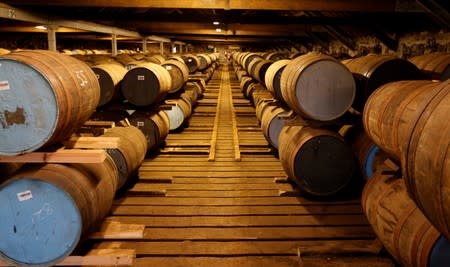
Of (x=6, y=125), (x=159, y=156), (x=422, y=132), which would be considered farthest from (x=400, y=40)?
(x=6, y=125)

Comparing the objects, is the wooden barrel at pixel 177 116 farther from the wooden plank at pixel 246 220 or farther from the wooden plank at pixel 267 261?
the wooden plank at pixel 267 261

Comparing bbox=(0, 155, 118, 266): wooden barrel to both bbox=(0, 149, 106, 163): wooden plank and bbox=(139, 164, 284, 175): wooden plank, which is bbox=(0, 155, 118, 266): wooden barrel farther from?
bbox=(139, 164, 284, 175): wooden plank

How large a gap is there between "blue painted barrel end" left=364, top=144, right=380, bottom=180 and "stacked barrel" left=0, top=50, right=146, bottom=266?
2.85 meters

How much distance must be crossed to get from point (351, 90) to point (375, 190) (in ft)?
5.14

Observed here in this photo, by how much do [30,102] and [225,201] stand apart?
2831 mm

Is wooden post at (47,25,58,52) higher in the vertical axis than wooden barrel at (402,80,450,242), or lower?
higher

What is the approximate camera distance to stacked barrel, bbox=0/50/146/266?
2.89m

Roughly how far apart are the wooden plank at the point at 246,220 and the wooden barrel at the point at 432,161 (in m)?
2.47

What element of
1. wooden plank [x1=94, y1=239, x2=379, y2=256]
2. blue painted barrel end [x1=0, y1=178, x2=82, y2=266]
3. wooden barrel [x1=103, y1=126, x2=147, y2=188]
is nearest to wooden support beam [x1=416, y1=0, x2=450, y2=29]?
wooden plank [x1=94, y1=239, x2=379, y2=256]

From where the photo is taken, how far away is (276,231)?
4301 mm

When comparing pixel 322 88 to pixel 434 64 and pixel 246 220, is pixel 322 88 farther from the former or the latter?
pixel 246 220

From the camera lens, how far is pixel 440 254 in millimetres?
2607

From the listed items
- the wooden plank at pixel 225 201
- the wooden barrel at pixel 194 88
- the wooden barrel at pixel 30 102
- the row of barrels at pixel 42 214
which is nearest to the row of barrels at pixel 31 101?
the wooden barrel at pixel 30 102

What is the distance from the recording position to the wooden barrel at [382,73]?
14.8 feet
